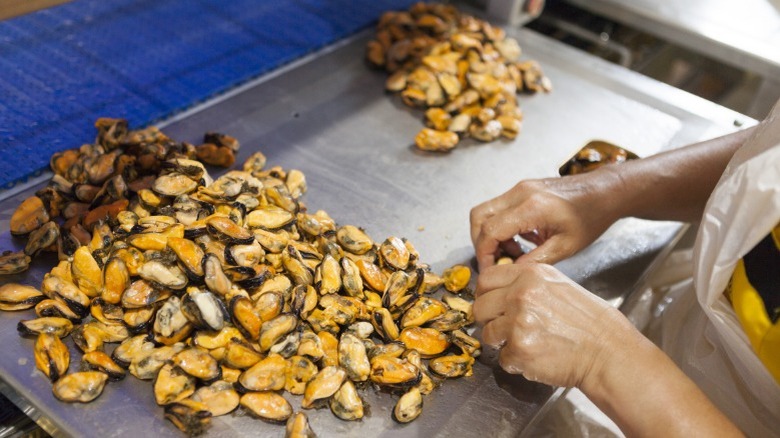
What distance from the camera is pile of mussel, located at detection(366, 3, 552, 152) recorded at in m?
1.52

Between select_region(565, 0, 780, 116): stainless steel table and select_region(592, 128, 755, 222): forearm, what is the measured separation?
69 cm

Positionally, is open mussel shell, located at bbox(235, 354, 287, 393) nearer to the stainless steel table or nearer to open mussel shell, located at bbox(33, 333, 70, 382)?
open mussel shell, located at bbox(33, 333, 70, 382)

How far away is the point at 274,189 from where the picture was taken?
46.8 inches

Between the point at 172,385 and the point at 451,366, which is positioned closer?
the point at 172,385

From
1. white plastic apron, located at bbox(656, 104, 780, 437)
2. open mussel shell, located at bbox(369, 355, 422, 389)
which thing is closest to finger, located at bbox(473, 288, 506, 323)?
open mussel shell, located at bbox(369, 355, 422, 389)

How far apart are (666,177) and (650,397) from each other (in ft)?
1.51

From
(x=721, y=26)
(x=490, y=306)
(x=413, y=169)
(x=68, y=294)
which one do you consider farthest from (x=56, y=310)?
(x=721, y=26)

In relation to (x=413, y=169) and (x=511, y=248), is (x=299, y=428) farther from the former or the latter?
(x=413, y=169)

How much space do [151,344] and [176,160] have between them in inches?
14.0

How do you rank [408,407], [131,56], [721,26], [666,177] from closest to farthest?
[408,407], [666,177], [131,56], [721,26]

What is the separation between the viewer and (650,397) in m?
0.86

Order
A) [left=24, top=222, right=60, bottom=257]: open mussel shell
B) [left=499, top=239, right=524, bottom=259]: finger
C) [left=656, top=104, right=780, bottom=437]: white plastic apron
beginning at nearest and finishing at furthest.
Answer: [left=656, top=104, right=780, bottom=437]: white plastic apron < [left=24, top=222, right=60, bottom=257]: open mussel shell < [left=499, top=239, right=524, bottom=259]: finger

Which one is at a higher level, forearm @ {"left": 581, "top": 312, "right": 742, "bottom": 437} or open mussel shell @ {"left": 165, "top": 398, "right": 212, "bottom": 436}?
forearm @ {"left": 581, "top": 312, "right": 742, "bottom": 437}

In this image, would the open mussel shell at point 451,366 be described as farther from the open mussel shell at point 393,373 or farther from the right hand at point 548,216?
the right hand at point 548,216
